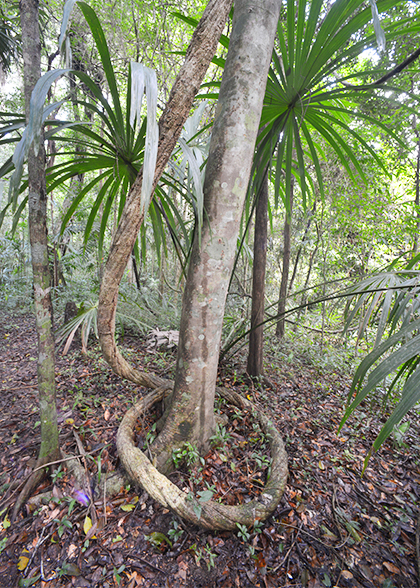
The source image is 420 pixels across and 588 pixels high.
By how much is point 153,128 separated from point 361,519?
2.12m

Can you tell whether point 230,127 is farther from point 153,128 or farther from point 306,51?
point 306,51

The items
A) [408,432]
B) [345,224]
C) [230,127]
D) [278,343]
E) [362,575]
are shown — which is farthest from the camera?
[345,224]

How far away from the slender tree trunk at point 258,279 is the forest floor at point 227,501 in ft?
1.40

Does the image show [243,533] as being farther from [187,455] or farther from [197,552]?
[187,455]

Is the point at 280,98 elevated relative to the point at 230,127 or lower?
elevated

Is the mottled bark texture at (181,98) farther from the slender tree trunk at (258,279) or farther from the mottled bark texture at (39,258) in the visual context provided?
the slender tree trunk at (258,279)

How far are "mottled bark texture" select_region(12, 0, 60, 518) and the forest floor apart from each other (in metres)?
0.22

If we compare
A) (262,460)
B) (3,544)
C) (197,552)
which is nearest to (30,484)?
(3,544)

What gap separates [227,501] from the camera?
1492 mm

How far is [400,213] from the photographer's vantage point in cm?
371

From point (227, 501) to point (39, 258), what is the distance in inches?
63.8

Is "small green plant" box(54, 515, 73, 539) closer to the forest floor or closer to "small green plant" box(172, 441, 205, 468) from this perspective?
the forest floor

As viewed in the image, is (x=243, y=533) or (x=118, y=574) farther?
(x=243, y=533)

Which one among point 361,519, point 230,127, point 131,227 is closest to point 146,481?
point 361,519
